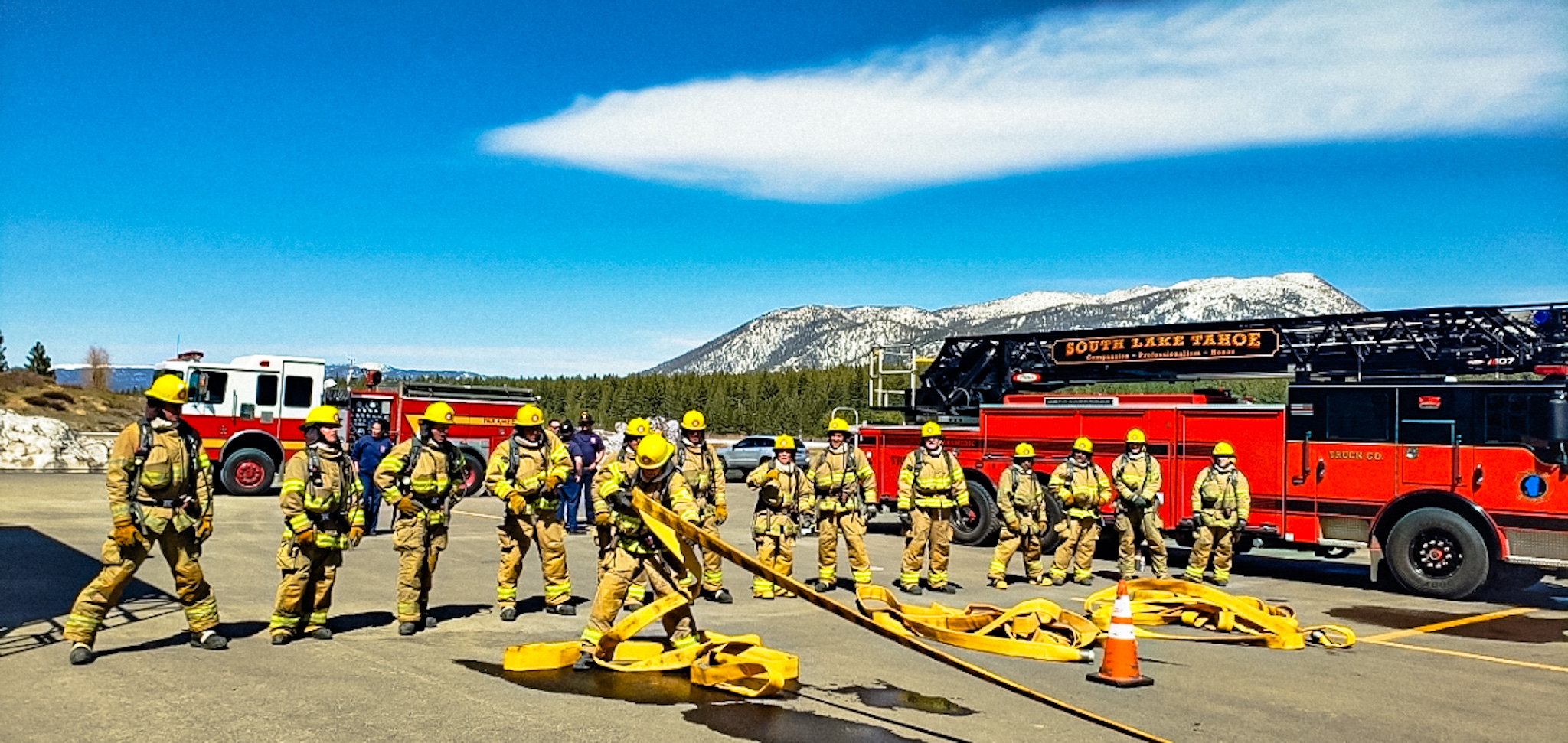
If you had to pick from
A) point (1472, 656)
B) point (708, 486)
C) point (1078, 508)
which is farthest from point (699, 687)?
point (1078, 508)

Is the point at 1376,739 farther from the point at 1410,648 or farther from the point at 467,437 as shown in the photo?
the point at 467,437

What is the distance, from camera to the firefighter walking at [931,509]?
1245cm

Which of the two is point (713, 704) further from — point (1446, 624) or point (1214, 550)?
point (1214, 550)

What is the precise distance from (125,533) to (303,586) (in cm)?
134

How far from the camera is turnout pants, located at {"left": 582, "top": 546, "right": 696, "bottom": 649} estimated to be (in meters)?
7.85

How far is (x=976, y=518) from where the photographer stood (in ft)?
58.1

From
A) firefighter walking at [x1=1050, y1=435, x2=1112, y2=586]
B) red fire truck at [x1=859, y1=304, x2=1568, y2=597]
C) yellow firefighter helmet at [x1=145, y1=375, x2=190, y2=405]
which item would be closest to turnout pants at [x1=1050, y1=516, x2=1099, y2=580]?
firefighter walking at [x1=1050, y1=435, x2=1112, y2=586]

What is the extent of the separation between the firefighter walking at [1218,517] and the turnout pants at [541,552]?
25.3 ft

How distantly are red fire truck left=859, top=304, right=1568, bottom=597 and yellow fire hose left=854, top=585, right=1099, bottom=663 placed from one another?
19.2ft

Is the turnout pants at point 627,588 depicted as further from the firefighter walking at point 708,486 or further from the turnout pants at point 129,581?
the firefighter walking at point 708,486

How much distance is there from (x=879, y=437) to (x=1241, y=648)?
9.71 metres

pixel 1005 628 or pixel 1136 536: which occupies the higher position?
pixel 1136 536

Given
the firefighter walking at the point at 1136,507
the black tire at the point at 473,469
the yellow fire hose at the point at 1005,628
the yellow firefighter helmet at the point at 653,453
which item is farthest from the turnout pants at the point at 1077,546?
the black tire at the point at 473,469

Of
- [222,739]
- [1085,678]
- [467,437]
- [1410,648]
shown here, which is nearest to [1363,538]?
[1410,648]
